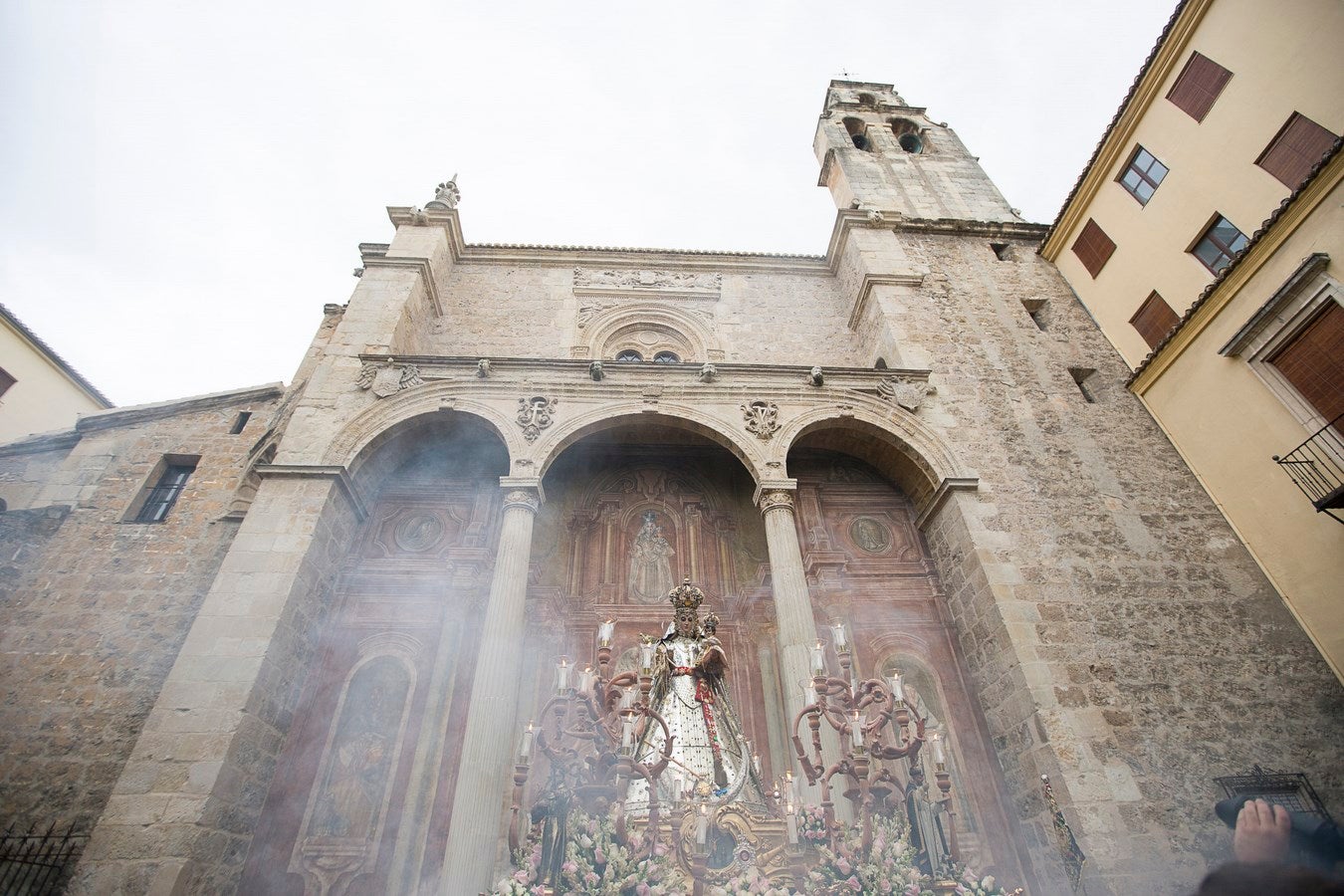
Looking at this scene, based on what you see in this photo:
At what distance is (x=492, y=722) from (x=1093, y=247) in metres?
13.9

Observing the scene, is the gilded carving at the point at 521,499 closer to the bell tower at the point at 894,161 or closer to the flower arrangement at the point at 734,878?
the flower arrangement at the point at 734,878

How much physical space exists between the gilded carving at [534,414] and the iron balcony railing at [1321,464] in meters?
9.78

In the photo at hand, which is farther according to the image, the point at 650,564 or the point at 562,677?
the point at 650,564

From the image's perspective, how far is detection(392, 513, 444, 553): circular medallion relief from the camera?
10023 mm

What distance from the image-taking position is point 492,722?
7.22 metres

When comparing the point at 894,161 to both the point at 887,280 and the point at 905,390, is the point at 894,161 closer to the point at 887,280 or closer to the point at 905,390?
the point at 887,280

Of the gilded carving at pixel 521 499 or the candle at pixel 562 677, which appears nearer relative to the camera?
the candle at pixel 562 677

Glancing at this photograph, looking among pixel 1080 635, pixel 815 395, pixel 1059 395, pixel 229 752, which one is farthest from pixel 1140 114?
pixel 229 752

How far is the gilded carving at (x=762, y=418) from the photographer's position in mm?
9977

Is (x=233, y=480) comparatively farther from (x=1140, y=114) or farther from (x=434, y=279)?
(x=1140, y=114)

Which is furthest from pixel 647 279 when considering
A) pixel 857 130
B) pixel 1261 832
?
pixel 1261 832

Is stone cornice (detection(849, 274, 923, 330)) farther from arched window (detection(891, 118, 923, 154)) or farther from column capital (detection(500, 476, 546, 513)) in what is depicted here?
A: arched window (detection(891, 118, 923, 154))

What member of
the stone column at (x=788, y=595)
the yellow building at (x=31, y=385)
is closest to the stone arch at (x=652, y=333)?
the stone column at (x=788, y=595)

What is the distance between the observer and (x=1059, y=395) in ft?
35.8
